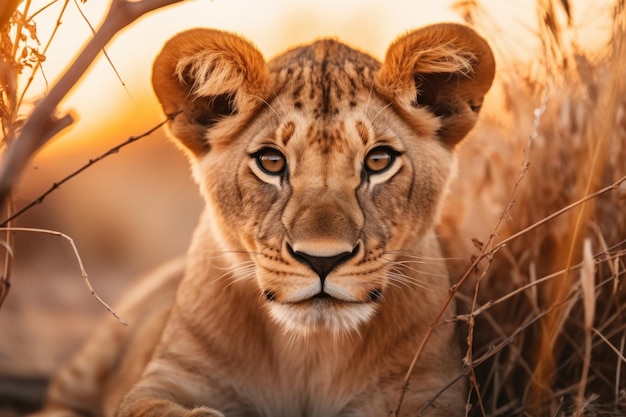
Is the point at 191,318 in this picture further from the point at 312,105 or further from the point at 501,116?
the point at 501,116

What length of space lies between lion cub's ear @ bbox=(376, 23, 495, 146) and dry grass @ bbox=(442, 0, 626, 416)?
12.5 inches

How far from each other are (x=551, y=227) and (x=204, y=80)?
1995 mm

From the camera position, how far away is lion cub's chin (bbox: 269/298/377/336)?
274cm

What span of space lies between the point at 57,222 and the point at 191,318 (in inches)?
287

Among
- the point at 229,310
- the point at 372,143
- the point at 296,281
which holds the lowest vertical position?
the point at 229,310

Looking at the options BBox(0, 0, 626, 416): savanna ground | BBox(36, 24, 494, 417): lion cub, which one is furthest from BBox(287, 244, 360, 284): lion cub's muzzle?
BBox(0, 0, 626, 416): savanna ground

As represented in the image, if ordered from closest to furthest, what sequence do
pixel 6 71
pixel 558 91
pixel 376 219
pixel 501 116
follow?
pixel 6 71 < pixel 376 219 < pixel 558 91 < pixel 501 116

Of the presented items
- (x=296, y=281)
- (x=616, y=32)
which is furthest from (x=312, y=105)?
(x=616, y=32)

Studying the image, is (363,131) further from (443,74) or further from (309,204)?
(443,74)

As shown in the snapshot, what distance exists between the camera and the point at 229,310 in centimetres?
342

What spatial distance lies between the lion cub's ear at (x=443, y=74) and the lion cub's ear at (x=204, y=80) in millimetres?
484

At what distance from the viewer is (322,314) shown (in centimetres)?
274

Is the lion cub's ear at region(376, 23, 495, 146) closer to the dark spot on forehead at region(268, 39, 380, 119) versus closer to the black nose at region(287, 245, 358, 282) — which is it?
the dark spot on forehead at region(268, 39, 380, 119)

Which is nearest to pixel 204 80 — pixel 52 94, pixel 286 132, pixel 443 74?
pixel 286 132
